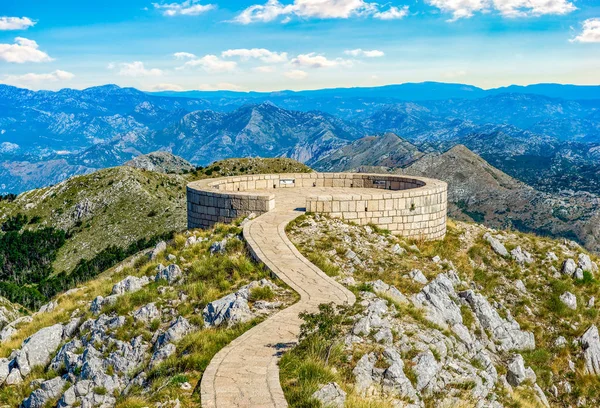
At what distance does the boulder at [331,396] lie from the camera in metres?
8.30

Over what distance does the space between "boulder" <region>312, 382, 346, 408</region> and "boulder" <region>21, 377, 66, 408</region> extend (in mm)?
6328

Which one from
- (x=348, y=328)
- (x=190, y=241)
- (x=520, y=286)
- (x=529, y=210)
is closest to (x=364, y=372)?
(x=348, y=328)

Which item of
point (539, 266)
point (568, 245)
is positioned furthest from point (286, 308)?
point (568, 245)

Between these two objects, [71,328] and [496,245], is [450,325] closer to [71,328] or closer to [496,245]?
[496,245]

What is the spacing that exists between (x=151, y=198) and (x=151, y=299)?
104m

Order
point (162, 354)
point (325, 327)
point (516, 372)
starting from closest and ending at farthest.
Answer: point (325, 327) → point (162, 354) → point (516, 372)

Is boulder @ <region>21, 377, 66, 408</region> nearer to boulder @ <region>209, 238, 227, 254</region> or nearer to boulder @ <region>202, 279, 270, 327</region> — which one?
boulder @ <region>202, 279, 270, 327</region>

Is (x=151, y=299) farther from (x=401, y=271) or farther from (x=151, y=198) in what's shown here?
(x=151, y=198)

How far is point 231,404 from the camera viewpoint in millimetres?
8305

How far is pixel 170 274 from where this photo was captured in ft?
50.7

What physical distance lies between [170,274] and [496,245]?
1530 cm

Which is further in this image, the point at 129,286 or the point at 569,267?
the point at 569,267

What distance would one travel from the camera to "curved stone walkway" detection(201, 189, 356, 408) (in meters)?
8.59

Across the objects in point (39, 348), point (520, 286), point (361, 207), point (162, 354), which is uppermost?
point (361, 207)
